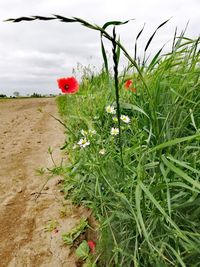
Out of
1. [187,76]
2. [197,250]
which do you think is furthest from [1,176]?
[197,250]

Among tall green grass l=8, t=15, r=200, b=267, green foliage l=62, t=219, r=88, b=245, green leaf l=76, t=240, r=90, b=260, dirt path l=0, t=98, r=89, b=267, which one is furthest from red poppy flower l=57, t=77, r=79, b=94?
green leaf l=76, t=240, r=90, b=260

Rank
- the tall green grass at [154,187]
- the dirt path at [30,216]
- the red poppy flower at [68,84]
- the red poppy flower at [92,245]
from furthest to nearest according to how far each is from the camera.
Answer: the red poppy flower at [68,84] < the dirt path at [30,216] < the red poppy flower at [92,245] < the tall green grass at [154,187]

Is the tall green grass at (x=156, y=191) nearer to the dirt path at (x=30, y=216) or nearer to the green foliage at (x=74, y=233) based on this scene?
the green foliage at (x=74, y=233)

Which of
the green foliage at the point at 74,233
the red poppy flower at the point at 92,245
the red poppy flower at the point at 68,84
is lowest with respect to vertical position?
the green foliage at the point at 74,233

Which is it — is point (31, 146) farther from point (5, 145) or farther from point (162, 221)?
point (162, 221)

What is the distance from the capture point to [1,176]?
3.28 meters

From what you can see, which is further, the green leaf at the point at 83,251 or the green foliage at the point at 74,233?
the green foliage at the point at 74,233

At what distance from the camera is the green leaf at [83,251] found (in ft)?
5.72

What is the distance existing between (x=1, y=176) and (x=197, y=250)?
2498 millimetres

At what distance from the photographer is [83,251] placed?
176cm

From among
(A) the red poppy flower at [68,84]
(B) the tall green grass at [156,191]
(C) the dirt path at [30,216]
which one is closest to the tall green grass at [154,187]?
(B) the tall green grass at [156,191]

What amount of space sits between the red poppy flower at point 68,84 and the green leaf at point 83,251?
3.73 ft

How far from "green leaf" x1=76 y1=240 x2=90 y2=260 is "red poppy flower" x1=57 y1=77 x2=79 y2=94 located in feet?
3.73

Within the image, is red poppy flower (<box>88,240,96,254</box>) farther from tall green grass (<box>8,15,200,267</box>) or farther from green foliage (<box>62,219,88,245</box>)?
green foliage (<box>62,219,88,245</box>)
